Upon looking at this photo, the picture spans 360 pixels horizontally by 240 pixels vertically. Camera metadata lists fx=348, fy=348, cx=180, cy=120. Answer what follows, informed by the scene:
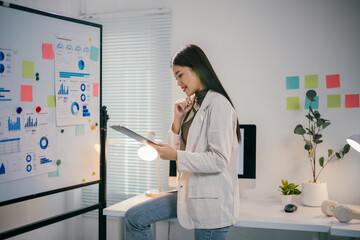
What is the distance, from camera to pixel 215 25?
253 centimetres

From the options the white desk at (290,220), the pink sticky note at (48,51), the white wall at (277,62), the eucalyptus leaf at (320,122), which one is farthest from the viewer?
the white wall at (277,62)

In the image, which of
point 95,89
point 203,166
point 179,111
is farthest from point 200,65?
point 95,89

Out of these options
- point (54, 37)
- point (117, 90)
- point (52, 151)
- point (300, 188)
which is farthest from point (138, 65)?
point (300, 188)

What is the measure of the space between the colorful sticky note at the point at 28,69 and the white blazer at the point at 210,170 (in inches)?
33.1

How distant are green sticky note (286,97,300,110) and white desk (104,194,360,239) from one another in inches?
25.3

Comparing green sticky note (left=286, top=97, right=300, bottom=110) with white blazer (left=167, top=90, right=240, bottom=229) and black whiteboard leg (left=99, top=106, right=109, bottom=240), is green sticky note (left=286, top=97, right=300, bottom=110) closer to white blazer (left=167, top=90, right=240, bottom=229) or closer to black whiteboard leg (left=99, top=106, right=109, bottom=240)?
white blazer (left=167, top=90, right=240, bottom=229)

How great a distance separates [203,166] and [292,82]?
1.11m

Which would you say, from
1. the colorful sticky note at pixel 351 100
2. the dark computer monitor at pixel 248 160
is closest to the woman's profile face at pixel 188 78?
the dark computer monitor at pixel 248 160

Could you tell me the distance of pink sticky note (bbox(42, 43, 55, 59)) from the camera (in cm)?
181

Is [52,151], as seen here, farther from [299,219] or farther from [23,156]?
[299,219]

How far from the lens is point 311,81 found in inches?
90.8

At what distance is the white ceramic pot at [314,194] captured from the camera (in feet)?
6.84

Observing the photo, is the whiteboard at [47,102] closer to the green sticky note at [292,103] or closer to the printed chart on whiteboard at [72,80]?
the printed chart on whiteboard at [72,80]

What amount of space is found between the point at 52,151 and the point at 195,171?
80 centimetres
